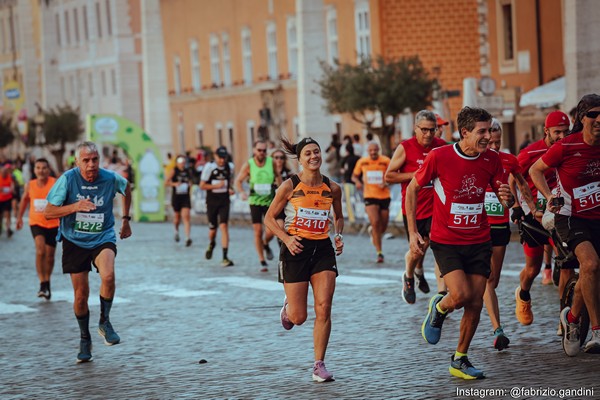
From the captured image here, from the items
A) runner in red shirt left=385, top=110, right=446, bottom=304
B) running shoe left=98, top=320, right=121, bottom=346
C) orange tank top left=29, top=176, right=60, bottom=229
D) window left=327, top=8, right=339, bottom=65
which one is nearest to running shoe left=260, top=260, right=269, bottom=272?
orange tank top left=29, top=176, right=60, bottom=229

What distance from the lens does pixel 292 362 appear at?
12383mm

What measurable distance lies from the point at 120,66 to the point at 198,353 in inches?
2681

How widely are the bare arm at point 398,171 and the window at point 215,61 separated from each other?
54003 millimetres

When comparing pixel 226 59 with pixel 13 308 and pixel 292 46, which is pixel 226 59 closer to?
pixel 292 46

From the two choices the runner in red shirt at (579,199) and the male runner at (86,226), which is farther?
the male runner at (86,226)

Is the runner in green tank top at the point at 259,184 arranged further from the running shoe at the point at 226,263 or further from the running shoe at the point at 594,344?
the running shoe at the point at 594,344

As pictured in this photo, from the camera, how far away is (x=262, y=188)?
22.9 metres

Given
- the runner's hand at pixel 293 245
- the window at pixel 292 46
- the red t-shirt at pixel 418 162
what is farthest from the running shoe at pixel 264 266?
the window at pixel 292 46

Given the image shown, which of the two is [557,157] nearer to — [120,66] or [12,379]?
[12,379]

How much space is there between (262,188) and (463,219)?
1193cm

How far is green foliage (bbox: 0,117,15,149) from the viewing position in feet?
303

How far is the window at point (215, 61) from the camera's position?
68875 mm

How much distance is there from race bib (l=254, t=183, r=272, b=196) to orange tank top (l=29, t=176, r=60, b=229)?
9.86ft

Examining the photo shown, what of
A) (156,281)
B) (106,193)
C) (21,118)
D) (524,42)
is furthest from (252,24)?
(106,193)
